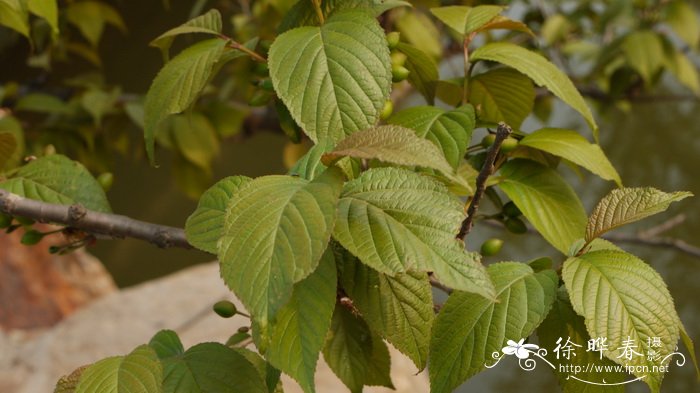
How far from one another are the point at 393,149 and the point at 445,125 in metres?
0.15

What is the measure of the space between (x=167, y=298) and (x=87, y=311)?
0.19m

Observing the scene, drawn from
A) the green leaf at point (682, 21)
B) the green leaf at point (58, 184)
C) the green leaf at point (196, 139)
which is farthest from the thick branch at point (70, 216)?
the green leaf at point (682, 21)

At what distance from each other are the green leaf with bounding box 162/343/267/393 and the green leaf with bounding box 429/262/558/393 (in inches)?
4.1

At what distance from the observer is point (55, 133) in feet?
4.16

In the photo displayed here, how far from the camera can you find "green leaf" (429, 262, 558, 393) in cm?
43

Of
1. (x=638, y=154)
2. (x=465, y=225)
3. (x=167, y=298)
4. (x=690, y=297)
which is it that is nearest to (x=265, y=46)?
(x=465, y=225)

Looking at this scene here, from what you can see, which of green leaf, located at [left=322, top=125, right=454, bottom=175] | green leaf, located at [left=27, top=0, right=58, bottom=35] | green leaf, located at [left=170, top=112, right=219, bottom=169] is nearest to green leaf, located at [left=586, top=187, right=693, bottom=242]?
green leaf, located at [left=322, top=125, right=454, bottom=175]

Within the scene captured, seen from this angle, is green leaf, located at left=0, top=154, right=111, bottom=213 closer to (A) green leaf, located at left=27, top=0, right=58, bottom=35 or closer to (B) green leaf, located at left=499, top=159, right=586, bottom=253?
(A) green leaf, located at left=27, top=0, right=58, bottom=35

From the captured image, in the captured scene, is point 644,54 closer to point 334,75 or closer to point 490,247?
point 490,247

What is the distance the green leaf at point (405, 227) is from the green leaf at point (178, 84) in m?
0.17

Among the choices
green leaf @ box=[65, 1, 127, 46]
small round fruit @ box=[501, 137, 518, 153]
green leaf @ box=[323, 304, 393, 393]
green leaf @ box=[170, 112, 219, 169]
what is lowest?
green leaf @ box=[170, 112, 219, 169]

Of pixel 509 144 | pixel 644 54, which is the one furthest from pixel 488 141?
pixel 644 54

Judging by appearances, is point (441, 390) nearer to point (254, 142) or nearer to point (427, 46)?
point (427, 46)

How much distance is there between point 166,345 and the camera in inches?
19.9
